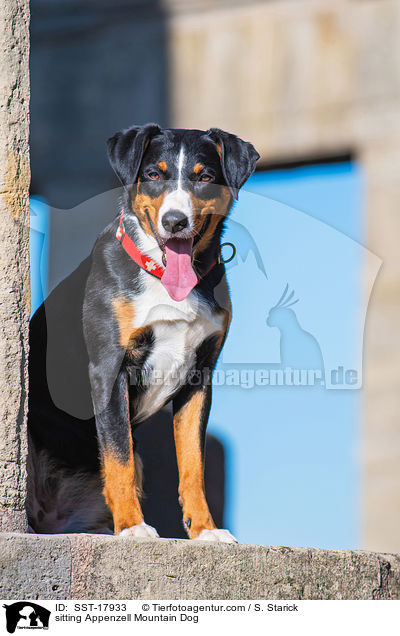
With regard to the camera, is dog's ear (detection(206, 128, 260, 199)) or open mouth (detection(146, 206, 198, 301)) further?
dog's ear (detection(206, 128, 260, 199))

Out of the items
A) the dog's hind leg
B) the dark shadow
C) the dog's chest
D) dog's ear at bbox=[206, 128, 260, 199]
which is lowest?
the dog's hind leg

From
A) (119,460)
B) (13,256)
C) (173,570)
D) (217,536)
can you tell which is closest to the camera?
(173,570)

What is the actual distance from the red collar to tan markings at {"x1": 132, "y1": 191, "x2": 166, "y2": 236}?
77 millimetres

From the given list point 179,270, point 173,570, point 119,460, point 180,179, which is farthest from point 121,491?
point 180,179

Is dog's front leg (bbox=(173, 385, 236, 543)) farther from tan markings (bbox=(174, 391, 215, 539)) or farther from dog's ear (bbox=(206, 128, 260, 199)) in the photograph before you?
dog's ear (bbox=(206, 128, 260, 199))

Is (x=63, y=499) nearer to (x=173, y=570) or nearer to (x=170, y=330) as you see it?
(x=170, y=330)

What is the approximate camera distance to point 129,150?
3.64 m

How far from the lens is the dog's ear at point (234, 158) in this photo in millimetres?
3660

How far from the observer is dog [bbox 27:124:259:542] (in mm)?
3500

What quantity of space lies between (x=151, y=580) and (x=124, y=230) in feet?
4.11

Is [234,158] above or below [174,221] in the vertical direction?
above

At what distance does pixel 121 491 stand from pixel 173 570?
0.51m

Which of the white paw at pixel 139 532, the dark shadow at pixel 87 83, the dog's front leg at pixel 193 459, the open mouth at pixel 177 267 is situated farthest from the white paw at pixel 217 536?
the dark shadow at pixel 87 83
